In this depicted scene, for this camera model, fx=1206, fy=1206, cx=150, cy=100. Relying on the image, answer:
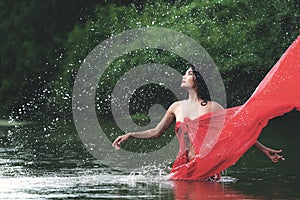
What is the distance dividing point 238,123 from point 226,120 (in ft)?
0.52

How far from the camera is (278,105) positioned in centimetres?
1380

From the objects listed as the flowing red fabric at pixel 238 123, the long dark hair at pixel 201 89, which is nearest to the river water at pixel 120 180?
the flowing red fabric at pixel 238 123

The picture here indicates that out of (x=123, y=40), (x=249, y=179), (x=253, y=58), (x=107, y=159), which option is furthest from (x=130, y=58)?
(x=249, y=179)

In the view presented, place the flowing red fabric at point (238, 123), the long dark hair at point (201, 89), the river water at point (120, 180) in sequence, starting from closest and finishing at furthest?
the river water at point (120, 180)
the flowing red fabric at point (238, 123)
the long dark hair at point (201, 89)

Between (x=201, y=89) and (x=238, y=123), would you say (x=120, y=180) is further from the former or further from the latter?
(x=238, y=123)

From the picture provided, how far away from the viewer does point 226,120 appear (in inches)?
551

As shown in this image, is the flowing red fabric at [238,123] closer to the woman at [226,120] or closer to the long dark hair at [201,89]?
the woman at [226,120]

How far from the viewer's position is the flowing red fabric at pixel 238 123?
13.9m

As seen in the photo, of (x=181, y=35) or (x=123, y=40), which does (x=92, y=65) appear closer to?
(x=123, y=40)

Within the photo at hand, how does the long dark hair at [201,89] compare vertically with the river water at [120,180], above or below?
above

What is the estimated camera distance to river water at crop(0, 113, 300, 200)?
503 inches

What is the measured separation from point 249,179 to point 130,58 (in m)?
23.0

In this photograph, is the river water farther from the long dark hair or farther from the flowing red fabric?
the long dark hair

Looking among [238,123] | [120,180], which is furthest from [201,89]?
[120,180]
